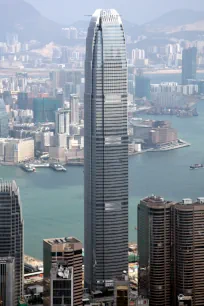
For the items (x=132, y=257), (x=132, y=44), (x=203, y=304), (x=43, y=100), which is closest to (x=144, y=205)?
(x=132, y=257)

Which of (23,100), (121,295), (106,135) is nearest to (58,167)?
(23,100)

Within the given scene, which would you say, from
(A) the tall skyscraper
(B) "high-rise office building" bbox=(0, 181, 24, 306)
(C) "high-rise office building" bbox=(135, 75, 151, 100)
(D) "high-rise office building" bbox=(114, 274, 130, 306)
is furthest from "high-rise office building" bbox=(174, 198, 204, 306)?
(C) "high-rise office building" bbox=(135, 75, 151, 100)

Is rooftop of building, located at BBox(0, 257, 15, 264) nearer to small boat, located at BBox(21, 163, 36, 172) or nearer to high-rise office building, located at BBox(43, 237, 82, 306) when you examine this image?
high-rise office building, located at BBox(43, 237, 82, 306)

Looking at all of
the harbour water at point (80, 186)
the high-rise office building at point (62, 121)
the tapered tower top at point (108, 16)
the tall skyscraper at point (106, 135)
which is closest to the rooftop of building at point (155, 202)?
the harbour water at point (80, 186)

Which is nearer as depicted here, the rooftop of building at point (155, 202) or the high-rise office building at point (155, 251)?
the high-rise office building at point (155, 251)

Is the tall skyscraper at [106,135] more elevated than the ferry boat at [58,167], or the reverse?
the tall skyscraper at [106,135]

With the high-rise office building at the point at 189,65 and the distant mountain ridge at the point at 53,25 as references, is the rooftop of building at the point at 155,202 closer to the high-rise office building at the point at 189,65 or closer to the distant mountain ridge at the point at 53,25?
the distant mountain ridge at the point at 53,25
